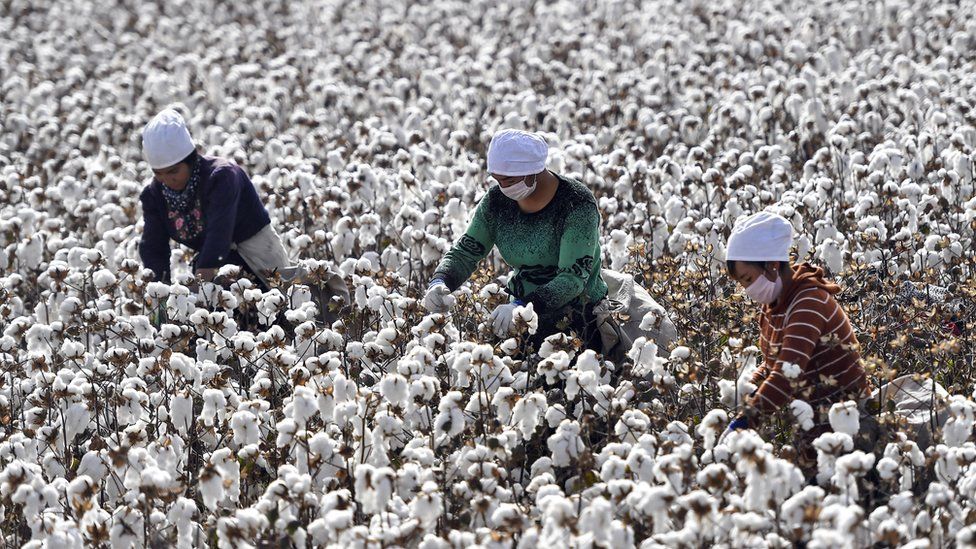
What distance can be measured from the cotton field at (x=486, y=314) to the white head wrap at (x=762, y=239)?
0.43 m

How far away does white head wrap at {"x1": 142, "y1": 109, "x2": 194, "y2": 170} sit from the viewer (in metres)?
6.29

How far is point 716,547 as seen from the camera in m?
3.71

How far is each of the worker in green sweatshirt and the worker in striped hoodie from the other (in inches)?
37.2

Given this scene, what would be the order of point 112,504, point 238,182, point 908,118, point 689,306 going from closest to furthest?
point 112,504 → point 689,306 → point 238,182 → point 908,118

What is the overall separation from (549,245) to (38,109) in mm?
8372

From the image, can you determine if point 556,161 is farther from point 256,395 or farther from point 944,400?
point 944,400

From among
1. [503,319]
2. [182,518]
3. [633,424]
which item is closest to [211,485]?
[182,518]

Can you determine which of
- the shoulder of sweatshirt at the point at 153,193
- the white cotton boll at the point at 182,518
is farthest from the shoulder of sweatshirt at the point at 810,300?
the shoulder of sweatshirt at the point at 153,193

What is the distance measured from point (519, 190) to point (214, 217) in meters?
1.90

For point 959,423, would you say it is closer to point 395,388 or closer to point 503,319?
point 503,319

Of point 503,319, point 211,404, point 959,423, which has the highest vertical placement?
point 959,423

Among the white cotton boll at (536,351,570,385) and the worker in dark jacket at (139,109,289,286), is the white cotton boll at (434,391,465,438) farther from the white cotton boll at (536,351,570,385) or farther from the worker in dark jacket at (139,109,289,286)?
the worker in dark jacket at (139,109,289,286)

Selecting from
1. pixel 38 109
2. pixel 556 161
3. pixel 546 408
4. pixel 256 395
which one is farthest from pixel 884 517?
pixel 38 109

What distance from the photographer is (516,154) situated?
17.1ft
